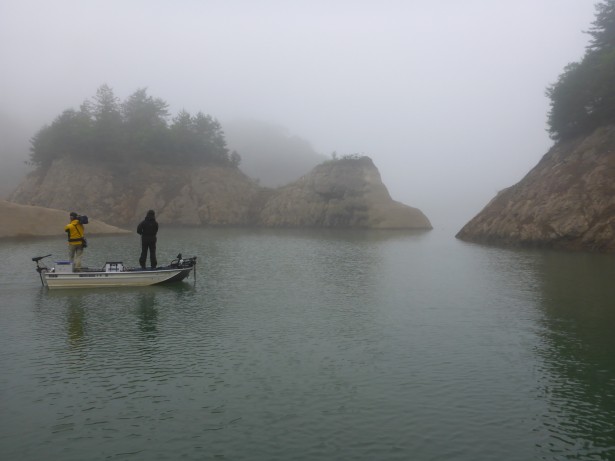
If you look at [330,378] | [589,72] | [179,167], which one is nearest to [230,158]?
[179,167]

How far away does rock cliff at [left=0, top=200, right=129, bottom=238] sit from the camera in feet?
197

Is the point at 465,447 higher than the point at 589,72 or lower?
lower

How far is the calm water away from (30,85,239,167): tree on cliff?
8761cm

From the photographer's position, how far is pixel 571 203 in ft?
165

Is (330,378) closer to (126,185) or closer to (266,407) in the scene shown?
(266,407)

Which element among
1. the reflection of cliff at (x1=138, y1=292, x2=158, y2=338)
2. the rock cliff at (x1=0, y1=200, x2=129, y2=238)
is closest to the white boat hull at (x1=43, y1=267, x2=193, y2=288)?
the reflection of cliff at (x1=138, y1=292, x2=158, y2=338)

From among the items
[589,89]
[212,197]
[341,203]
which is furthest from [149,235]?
[212,197]

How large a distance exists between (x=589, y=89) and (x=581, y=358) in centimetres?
5003

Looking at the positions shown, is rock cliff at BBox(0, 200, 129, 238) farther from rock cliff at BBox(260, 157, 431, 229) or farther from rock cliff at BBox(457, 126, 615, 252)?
rock cliff at BBox(457, 126, 615, 252)

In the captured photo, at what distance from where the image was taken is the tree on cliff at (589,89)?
53969 mm

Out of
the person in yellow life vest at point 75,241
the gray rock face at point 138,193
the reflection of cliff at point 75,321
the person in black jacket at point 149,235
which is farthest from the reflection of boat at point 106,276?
the gray rock face at point 138,193

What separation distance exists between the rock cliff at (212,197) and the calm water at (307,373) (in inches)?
3019

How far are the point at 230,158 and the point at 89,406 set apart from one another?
115 m

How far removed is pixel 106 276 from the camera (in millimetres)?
25516
